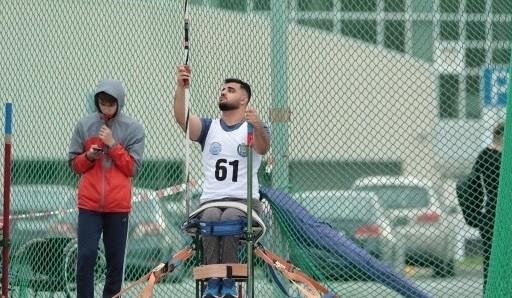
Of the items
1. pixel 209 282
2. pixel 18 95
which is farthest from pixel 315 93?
pixel 18 95

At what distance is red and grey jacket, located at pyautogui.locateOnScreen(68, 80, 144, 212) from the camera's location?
30.8 ft

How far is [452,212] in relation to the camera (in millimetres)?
9789

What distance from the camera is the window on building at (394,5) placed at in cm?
955

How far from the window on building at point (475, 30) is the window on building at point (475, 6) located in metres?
0.09

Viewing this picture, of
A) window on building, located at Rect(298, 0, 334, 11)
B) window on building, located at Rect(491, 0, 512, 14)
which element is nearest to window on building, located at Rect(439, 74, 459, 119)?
window on building, located at Rect(491, 0, 512, 14)

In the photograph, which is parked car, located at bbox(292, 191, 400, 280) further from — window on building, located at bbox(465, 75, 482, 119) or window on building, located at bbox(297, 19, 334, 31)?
window on building, located at bbox(297, 19, 334, 31)

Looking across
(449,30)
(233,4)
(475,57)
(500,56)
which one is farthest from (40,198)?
(500,56)

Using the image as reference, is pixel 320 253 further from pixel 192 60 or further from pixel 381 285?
pixel 192 60

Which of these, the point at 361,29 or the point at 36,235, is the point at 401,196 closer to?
the point at 361,29

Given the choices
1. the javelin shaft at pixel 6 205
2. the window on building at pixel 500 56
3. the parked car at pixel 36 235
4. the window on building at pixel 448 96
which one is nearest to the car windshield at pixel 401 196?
the window on building at pixel 448 96

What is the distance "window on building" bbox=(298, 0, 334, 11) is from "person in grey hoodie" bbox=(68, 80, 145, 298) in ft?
5.17

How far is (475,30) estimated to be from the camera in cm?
941

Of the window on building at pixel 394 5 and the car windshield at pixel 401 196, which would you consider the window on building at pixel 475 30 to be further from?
the car windshield at pixel 401 196

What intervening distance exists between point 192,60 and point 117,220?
5.49 ft
